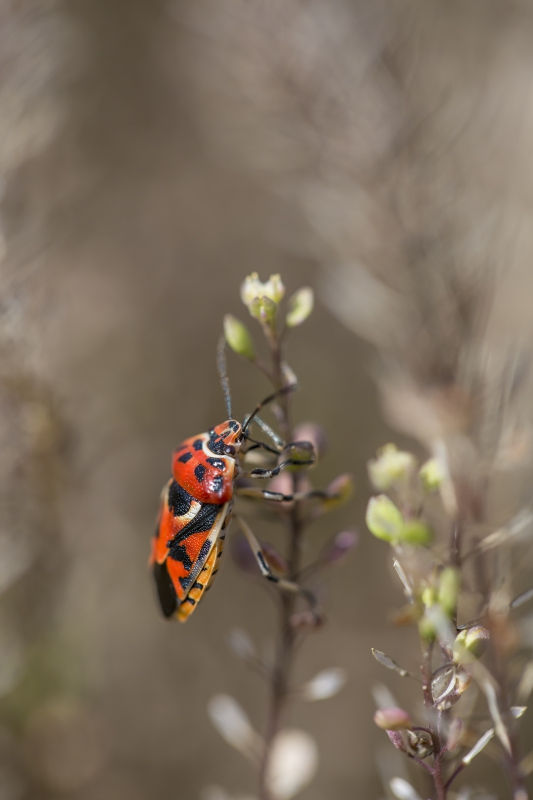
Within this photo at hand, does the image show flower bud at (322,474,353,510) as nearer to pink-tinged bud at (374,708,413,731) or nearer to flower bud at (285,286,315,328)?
flower bud at (285,286,315,328)

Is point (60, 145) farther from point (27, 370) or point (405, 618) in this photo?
point (405, 618)

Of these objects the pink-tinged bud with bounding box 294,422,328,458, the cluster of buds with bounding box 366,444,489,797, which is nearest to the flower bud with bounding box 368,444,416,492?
the cluster of buds with bounding box 366,444,489,797

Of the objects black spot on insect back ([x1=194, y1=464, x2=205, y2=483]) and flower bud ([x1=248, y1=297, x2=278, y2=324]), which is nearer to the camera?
flower bud ([x1=248, y1=297, x2=278, y2=324])

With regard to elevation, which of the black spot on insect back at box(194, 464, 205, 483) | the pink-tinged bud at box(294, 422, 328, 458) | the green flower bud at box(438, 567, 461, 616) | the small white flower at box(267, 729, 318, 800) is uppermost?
the green flower bud at box(438, 567, 461, 616)

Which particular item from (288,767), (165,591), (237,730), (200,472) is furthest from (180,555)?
(288,767)

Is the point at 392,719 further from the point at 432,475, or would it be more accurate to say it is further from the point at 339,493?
the point at 339,493

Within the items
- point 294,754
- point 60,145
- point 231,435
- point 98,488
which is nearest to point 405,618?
point 231,435
